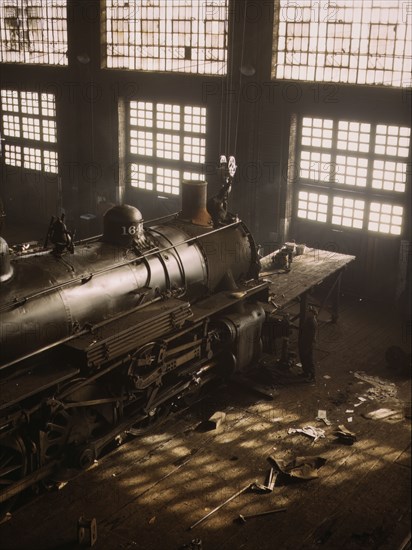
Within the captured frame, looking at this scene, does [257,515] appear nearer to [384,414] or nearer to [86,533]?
[86,533]

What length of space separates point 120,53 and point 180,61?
6.21ft

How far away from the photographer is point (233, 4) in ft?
45.9

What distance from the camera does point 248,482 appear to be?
7.73m

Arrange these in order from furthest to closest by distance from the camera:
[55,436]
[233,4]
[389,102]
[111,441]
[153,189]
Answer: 1. [153,189]
2. [233,4]
3. [389,102]
4. [111,441]
5. [55,436]

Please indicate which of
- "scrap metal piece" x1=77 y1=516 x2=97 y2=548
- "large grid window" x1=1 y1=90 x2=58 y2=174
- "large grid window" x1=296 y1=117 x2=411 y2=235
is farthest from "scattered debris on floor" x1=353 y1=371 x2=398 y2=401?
"large grid window" x1=1 y1=90 x2=58 y2=174

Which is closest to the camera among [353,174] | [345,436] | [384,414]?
[345,436]

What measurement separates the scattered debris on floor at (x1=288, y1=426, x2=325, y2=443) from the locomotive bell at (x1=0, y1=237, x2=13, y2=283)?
14.0 ft

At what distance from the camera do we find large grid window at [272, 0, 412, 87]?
12.5m

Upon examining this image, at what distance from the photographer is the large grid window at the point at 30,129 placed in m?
18.5

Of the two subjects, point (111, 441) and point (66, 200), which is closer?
point (111, 441)

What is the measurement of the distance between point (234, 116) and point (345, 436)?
8461mm

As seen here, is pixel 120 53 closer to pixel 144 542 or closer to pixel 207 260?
pixel 207 260

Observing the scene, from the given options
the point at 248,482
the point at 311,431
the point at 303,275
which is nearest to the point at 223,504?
the point at 248,482

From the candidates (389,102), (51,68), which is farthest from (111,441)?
(51,68)
